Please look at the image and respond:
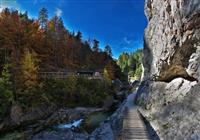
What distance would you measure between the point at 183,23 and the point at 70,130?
17126 millimetres

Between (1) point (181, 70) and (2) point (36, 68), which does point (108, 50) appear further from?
(1) point (181, 70)

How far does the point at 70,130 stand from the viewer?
26.9m

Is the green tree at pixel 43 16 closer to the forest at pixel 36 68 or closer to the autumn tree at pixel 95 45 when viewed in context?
the forest at pixel 36 68

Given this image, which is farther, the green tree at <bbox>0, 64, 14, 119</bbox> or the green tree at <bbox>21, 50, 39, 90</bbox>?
the green tree at <bbox>21, 50, 39, 90</bbox>

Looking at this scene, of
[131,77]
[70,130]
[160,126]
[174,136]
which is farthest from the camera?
[131,77]

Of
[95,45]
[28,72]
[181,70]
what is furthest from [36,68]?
[95,45]

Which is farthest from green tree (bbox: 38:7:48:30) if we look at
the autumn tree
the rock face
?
the rock face

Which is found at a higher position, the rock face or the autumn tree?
the autumn tree

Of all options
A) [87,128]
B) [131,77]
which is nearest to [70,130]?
[87,128]

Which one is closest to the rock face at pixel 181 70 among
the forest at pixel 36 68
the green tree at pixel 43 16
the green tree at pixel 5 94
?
the green tree at pixel 5 94

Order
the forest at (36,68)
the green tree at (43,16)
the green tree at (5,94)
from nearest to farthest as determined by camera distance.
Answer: the green tree at (5,94) → the forest at (36,68) → the green tree at (43,16)

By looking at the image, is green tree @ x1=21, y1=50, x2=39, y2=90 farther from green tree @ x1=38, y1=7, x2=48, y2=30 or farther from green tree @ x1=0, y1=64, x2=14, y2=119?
green tree @ x1=38, y1=7, x2=48, y2=30

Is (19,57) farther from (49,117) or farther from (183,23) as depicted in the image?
(183,23)

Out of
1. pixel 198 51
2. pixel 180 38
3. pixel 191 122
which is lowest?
pixel 191 122
